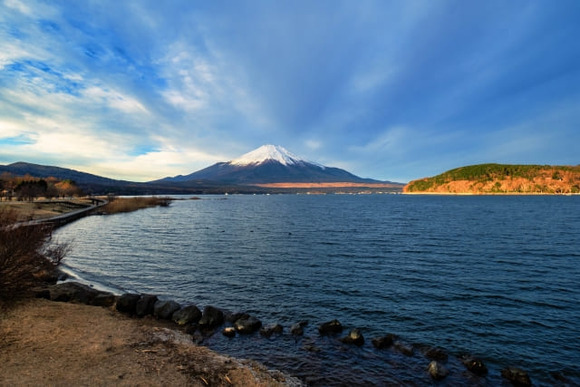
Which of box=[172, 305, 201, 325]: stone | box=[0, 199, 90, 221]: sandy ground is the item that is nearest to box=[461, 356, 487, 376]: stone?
box=[172, 305, 201, 325]: stone

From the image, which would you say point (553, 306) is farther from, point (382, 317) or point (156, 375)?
point (156, 375)

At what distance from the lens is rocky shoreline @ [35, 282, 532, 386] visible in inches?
444

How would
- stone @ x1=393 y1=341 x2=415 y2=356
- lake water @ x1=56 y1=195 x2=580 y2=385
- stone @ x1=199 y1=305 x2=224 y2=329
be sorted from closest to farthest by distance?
lake water @ x1=56 y1=195 x2=580 y2=385
stone @ x1=393 y1=341 x2=415 y2=356
stone @ x1=199 y1=305 x2=224 y2=329

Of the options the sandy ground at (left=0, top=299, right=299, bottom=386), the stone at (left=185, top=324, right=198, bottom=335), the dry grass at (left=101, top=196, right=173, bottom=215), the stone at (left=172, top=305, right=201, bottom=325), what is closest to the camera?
the sandy ground at (left=0, top=299, right=299, bottom=386)

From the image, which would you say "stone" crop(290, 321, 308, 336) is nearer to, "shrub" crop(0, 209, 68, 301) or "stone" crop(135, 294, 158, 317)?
"stone" crop(135, 294, 158, 317)

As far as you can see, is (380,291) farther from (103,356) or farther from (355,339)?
(103,356)

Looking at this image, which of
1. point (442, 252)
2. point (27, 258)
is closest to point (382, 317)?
point (27, 258)

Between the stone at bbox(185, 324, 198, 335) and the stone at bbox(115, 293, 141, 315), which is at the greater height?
the stone at bbox(115, 293, 141, 315)

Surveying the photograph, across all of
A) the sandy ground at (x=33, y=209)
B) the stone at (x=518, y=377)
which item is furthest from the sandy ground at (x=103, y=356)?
the sandy ground at (x=33, y=209)

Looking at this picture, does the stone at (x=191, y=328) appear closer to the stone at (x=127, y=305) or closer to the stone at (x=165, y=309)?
the stone at (x=165, y=309)

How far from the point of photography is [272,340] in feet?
44.8

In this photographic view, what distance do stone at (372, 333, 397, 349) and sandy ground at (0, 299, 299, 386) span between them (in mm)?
4891

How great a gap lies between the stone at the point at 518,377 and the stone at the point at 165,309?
1466 cm

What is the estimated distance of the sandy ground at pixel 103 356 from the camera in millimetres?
8930
